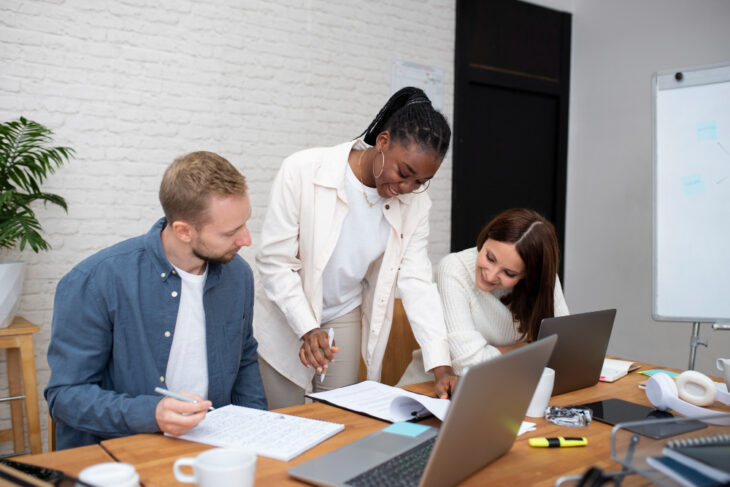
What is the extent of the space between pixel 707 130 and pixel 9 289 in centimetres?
265

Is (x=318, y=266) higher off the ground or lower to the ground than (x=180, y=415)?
higher

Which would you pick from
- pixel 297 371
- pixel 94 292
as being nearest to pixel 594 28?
pixel 297 371

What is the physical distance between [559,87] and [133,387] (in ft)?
13.5

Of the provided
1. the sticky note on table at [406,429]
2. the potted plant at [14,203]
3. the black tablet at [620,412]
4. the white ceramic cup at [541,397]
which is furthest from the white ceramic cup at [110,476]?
the potted plant at [14,203]

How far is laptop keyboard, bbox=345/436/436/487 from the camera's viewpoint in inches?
37.1

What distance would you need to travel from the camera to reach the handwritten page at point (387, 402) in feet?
4.17

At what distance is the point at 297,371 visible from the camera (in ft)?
6.20

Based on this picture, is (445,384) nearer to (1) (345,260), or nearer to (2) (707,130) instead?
(1) (345,260)

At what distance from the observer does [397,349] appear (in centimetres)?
218

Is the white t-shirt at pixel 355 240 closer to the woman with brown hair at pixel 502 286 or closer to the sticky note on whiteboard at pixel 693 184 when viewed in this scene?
the woman with brown hair at pixel 502 286

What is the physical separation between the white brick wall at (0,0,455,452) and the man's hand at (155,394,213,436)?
1939 mm

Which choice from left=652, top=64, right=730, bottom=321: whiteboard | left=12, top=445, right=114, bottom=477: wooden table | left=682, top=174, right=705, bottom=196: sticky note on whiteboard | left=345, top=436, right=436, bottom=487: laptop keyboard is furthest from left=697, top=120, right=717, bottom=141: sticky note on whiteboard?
left=12, top=445, right=114, bottom=477: wooden table

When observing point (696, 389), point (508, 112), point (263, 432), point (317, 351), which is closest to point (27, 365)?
point (317, 351)

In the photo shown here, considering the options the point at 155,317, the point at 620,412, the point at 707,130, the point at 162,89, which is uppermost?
the point at 162,89
